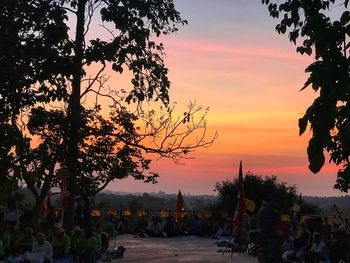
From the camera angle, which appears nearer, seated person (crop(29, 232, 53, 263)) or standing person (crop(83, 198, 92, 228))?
seated person (crop(29, 232, 53, 263))

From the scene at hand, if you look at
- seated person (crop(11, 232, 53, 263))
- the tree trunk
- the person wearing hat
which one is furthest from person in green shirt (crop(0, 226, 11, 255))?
the tree trunk

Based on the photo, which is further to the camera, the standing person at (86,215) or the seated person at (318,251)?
the standing person at (86,215)

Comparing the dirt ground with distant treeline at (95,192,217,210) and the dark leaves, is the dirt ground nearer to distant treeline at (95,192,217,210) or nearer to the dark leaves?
the dark leaves

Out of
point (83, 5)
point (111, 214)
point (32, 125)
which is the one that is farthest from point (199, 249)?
point (32, 125)

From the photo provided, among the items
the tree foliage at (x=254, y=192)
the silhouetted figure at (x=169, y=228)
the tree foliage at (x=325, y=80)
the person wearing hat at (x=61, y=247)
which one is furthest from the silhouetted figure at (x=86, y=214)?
the tree foliage at (x=254, y=192)

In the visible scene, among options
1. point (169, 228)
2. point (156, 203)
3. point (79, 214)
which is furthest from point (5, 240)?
point (156, 203)

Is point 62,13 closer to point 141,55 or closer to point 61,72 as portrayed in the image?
point 61,72

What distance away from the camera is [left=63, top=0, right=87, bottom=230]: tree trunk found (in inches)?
520

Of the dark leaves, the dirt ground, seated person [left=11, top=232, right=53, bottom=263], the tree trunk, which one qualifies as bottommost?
the dirt ground

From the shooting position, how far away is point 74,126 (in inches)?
574

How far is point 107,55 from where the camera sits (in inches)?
592

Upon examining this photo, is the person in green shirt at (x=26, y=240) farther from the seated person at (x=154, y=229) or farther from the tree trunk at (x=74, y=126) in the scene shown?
the seated person at (x=154, y=229)

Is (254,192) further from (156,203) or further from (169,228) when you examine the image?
(156,203)

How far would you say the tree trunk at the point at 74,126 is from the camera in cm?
1320
